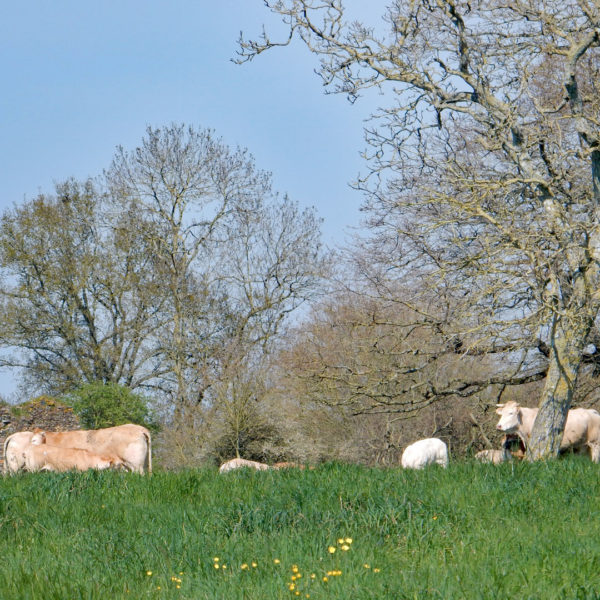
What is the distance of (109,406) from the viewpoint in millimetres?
32312

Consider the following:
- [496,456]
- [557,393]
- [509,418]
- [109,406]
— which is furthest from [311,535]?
[109,406]

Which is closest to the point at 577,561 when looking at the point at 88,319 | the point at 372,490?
the point at 372,490

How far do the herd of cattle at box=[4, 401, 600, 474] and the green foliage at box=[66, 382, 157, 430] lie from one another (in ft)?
52.8

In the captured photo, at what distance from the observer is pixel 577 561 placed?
5207 mm

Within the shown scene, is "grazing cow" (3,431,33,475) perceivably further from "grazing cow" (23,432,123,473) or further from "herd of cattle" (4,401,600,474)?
"grazing cow" (23,432,123,473)

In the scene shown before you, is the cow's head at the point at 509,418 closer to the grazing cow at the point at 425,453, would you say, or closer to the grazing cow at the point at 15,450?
the grazing cow at the point at 425,453

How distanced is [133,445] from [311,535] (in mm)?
10381

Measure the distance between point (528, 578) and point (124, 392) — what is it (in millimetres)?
29435

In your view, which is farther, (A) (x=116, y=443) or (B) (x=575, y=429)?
(A) (x=116, y=443)

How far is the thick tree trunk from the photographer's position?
13695 millimetres

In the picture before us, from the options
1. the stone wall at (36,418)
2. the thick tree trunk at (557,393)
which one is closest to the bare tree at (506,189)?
the thick tree trunk at (557,393)

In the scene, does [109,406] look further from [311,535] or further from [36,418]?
[311,535]

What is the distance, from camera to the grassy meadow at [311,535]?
16.3 ft

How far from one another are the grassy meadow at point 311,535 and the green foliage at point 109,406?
23.3 m
